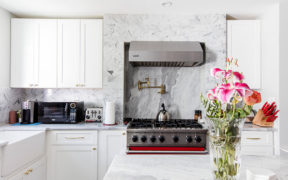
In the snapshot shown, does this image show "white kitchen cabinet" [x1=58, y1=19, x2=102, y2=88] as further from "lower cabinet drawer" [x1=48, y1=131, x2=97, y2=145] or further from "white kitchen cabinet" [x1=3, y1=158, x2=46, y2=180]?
"white kitchen cabinet" [x1=3, y1=158, x2=46, y2=180]

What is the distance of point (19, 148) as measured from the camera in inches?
83.8

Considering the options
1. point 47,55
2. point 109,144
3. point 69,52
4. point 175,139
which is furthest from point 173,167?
point 47,55

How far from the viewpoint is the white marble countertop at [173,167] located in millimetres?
1040

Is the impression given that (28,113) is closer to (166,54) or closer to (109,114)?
(109,114)

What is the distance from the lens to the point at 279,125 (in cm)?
254

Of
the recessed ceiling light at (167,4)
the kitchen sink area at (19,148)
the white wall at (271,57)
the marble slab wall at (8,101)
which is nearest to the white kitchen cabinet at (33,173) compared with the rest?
the kitchen sink area at (19,148)

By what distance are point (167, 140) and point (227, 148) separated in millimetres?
1604

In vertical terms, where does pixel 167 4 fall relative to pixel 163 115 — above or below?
above

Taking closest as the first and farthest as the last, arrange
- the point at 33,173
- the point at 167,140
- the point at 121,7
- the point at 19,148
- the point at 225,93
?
the point at 225,93, the point at 19,148, the point at 33,173, the point at 167,140, the point at 121,7

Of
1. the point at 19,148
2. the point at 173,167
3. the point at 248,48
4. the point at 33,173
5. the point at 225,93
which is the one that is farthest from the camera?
the point at 248,48

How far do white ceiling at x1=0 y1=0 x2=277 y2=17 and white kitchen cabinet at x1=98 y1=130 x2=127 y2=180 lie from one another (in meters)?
1.60

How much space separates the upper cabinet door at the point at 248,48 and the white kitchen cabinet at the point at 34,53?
2466mm

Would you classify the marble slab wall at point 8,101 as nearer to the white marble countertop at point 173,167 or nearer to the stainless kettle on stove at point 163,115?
the stainless kettle on stove at point 163,115

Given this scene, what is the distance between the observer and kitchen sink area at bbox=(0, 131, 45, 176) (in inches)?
76.5
